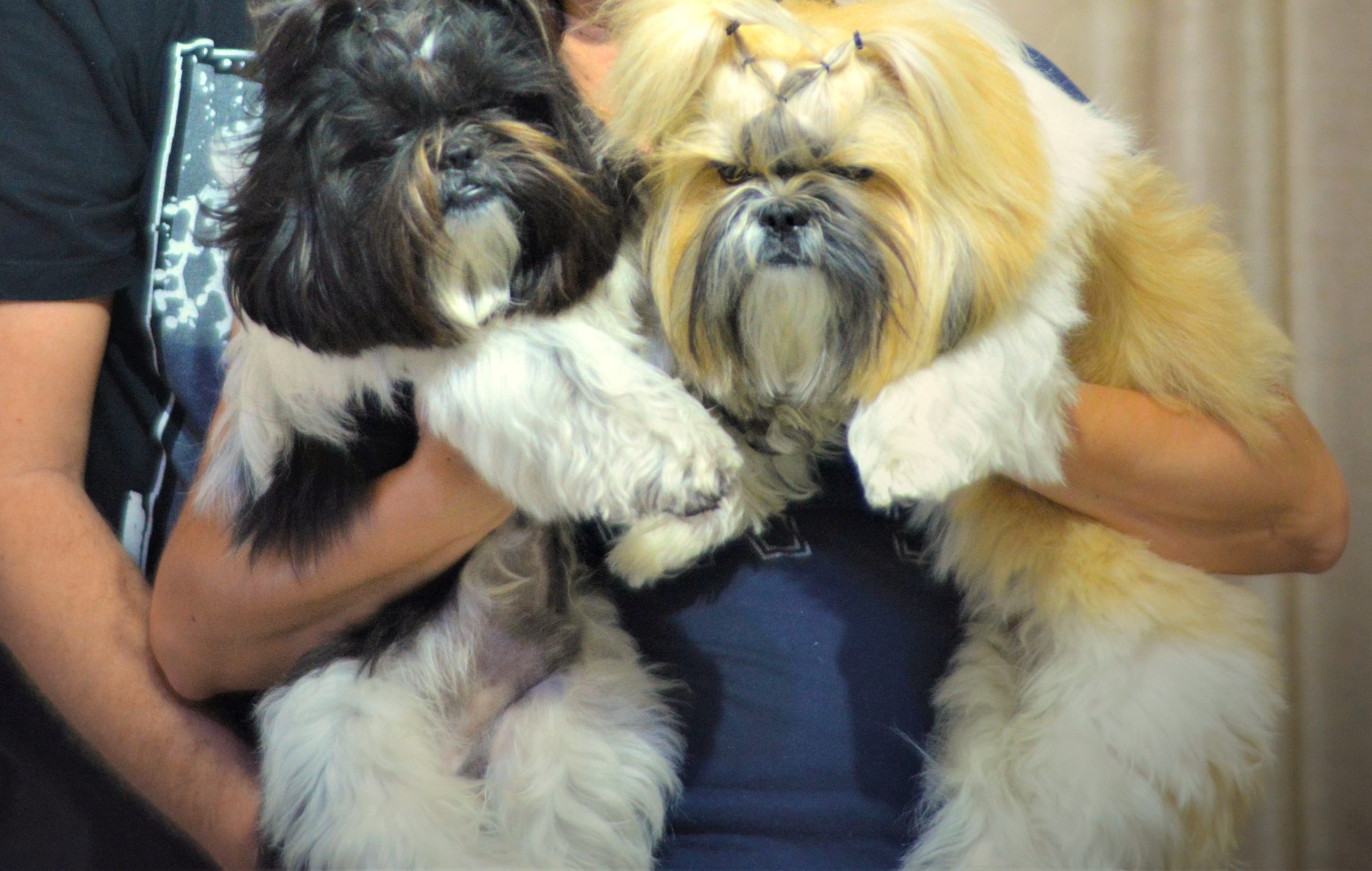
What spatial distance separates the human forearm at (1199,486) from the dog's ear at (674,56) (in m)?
0.55

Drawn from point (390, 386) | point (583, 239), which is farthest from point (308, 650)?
point (583, 239)

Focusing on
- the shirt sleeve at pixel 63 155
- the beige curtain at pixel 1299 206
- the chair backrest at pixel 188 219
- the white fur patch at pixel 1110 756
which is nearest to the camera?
the white fur patch at pixel 1110 756

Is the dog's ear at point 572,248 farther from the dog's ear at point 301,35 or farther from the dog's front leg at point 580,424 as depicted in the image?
the dog's ear at point 301,35

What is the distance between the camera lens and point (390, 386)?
3.87 feet

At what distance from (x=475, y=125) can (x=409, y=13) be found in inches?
5.5

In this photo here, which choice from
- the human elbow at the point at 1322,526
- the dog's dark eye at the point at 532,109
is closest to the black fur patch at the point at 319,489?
the dog's dark eye at the point at 532,109

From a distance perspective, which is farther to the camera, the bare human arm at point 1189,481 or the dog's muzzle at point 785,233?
the bare human arm at point 1189,481

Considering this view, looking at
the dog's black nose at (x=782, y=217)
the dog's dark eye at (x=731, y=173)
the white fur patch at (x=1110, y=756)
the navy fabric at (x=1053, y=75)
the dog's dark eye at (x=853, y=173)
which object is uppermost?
the navy fabric at (x=1053, y=75)

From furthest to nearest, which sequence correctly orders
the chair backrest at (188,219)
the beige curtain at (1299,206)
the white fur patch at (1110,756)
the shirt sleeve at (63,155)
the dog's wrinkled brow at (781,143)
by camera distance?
the beige curtain at (1299,206) < the chair backrest at (188,219) < the shirt sleeve at (63,155) < the white fur patch at (1110,756) < the dog's wrinkled brow at (781,143)

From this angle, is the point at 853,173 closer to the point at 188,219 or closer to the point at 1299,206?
the point at 188,219

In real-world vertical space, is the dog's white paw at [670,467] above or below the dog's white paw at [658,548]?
above

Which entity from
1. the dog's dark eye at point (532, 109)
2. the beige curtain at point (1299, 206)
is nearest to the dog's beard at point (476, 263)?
the dog's dark eye at point (532, 109)

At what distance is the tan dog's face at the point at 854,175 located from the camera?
995 mm

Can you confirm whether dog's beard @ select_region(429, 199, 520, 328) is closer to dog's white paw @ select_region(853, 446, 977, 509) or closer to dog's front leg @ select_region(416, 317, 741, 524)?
dog's front leg @ select_region(416, 317, 741, 524)
